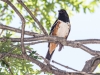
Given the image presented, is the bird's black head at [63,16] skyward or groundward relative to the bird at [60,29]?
skyward

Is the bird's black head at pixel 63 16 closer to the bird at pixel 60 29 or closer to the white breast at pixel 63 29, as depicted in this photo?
the bird at pixel 60 29

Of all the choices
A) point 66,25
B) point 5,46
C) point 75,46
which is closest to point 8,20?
point 66,25

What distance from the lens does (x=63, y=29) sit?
5.02 m

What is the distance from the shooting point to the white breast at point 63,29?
495 cm

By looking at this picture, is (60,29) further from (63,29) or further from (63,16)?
(63,16)

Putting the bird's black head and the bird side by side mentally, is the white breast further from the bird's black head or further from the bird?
the bird's black head

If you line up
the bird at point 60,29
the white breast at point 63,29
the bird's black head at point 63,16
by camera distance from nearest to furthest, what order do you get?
the bird at point 60,29 < the white breast at point 63,29 < the bird's black head at point 63,16

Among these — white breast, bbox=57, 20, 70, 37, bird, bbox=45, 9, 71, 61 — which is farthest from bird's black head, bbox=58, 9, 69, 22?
white breast, bbox=57, 20, 70, 37

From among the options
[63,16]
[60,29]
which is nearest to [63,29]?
[60,29]

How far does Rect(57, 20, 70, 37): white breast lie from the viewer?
16.3 feet

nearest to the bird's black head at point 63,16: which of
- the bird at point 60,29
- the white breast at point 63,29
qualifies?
the bird at point 60,29

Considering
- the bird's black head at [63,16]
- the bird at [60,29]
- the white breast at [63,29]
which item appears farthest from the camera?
the bird's black head at [63,16]

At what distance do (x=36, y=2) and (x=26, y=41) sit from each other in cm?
429

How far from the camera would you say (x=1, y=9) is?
721 centimetres
